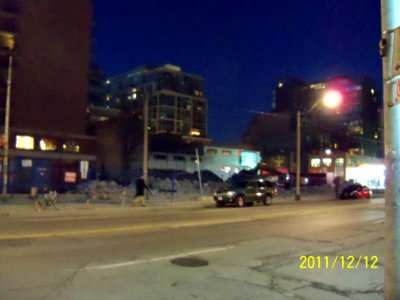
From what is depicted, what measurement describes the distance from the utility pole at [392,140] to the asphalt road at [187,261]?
2.49 metres

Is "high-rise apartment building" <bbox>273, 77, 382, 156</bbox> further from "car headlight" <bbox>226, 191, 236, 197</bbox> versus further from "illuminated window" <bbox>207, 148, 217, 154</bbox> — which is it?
"car headlight" <bbox>226, 191, 236, 197</bbox>

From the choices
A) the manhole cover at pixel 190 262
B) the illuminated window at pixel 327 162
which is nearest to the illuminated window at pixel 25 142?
the illuminated window at pixel 327 162

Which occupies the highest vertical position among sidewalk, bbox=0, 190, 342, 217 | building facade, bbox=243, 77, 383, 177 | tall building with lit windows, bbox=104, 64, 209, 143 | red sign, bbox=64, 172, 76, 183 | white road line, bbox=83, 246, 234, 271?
tall building with lit windows, bbox=104, 64, 209, 143

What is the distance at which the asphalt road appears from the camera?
737 centimetres

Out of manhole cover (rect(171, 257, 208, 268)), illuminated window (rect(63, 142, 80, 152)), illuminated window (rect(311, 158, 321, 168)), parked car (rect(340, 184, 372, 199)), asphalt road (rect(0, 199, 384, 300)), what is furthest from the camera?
illuminated window (rect(311, 158, 321, 168))

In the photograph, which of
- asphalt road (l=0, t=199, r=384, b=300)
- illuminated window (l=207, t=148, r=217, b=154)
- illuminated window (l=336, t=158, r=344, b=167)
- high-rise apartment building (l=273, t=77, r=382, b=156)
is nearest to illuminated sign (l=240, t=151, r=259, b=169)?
illuminated window (l=207, t=148, r=217, b=154)

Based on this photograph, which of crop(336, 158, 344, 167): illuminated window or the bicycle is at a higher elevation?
crop(336, 158, 344, 167): illuminated window

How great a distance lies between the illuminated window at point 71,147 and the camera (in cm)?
6562

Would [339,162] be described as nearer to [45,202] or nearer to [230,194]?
[230,194]

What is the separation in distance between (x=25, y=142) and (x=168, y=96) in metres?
77.5

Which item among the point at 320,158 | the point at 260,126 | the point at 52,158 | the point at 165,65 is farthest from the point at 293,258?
the point at 165,65

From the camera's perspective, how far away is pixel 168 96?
446 feet

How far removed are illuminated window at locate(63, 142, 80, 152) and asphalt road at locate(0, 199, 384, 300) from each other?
51128mm

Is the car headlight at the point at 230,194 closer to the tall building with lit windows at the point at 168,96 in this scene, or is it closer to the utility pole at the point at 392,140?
the utility pole at the point at 392,140
